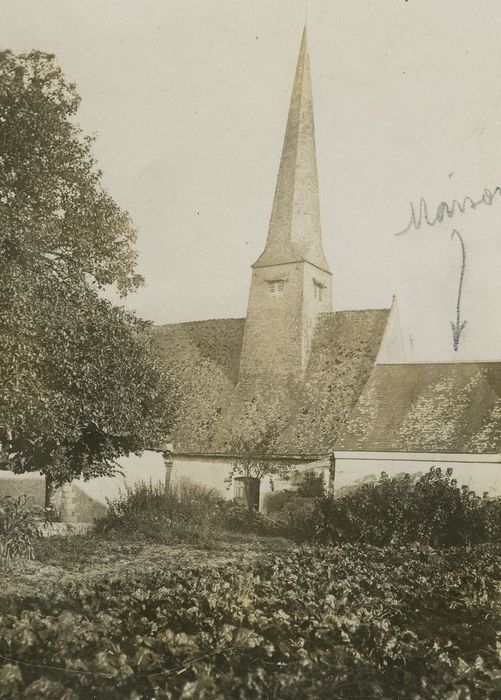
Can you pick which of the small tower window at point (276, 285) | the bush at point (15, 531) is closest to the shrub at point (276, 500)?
the small tower window at point (276, 285)

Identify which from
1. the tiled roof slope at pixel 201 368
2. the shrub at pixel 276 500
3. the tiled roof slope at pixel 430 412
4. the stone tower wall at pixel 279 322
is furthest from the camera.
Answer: the stone tower wall at pixel 279 322

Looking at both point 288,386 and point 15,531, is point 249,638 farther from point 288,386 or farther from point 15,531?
point 288,386

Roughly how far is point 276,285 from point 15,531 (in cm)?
1546

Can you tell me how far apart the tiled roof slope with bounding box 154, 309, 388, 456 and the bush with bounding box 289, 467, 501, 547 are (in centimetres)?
460

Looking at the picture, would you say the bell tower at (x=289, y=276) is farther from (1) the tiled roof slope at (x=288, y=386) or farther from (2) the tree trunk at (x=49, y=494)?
(2) the tree trunk at (x=49, y=494)

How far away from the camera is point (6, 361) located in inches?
428

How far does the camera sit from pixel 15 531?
1057 centimetres

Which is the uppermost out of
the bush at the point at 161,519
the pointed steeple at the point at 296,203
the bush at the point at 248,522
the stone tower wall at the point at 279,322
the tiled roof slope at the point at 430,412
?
the pointed steeple at the point at 296,203

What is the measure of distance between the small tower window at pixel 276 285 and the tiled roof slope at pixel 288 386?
1.94 metres

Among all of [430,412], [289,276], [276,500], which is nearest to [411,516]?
[430,412]

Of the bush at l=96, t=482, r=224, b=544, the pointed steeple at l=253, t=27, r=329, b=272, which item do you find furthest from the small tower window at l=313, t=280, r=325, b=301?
the bush at l=96, t=482, r=224, b=544

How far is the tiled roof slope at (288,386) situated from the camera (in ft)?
69.2

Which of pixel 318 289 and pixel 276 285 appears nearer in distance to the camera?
pixel 276 285

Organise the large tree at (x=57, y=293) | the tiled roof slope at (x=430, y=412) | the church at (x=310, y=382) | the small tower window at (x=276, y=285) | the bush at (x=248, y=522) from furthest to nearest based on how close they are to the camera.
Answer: the small tower window at (x=276, y=285) < the church at (x=310, y=382) < the tiled roof slope at (x=430, y=412) < the bush at (x=248, y=522) < the large tree at (x=57, y=293)
